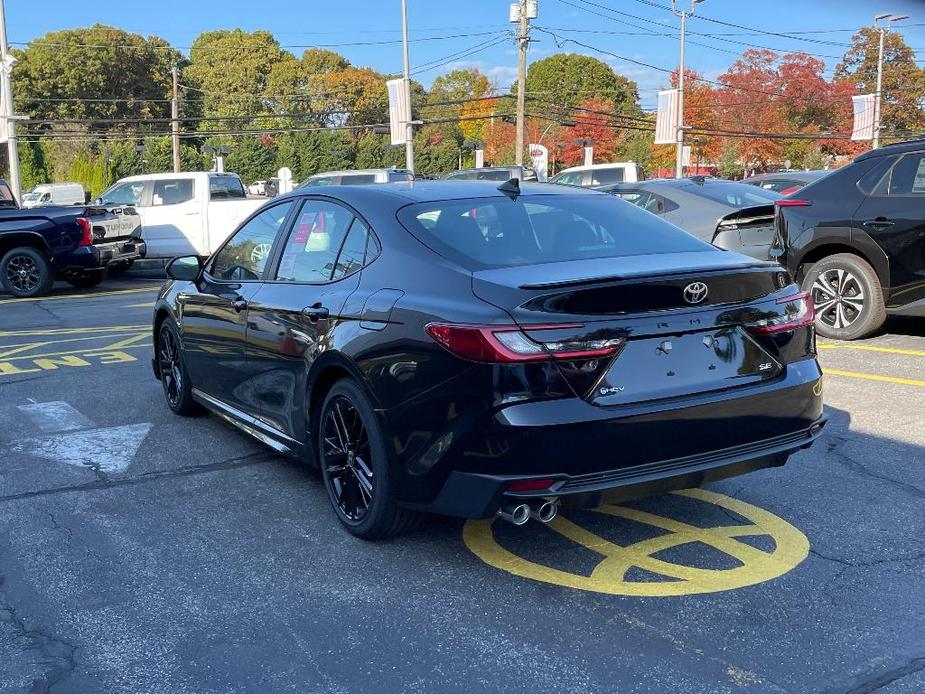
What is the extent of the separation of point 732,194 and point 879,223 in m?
3.48

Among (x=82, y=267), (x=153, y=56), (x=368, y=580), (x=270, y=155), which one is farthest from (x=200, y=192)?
(x=153, y=56)

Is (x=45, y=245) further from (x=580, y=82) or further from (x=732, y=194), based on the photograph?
(x=580, y=82)

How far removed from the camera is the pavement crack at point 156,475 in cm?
494

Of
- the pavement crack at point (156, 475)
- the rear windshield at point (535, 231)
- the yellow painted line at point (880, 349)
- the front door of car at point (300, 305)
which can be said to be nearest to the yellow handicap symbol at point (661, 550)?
the front door of car at point (300, 305)

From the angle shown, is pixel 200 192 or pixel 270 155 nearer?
pixel 200 192

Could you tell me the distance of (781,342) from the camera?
12.8 feet

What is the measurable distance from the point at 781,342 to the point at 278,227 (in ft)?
8.71

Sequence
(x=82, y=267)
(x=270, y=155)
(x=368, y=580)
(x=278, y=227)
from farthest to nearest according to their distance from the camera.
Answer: (x=270, y=155), (x=82, y=267), (x=278, y=227), (x=368, y=580)

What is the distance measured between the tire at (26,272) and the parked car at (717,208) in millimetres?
8477

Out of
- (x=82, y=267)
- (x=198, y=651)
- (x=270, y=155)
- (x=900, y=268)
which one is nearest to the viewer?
(x=198, y=651)

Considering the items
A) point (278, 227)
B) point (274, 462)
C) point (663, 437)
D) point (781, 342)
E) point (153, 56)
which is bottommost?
point (274, 462)

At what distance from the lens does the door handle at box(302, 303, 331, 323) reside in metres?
4.29

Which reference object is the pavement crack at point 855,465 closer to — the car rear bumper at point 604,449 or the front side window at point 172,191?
the car rear bumper at point 604,449

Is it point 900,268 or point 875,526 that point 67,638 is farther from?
point 900,268
